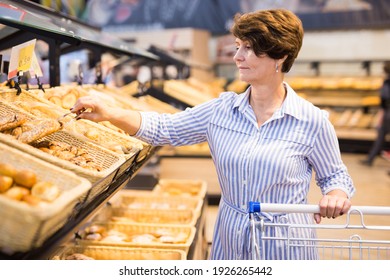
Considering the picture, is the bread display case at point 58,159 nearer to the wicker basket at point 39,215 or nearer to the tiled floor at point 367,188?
the wicker basket at point 39,215

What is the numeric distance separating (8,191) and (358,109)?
7.54 meters

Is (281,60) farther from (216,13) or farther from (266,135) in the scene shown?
(216,13)

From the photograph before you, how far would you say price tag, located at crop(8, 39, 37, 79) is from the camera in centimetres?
205

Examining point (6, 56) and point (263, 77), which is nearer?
point (263, 77)

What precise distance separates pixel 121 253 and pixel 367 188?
388 cm

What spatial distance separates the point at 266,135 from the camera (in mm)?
1785

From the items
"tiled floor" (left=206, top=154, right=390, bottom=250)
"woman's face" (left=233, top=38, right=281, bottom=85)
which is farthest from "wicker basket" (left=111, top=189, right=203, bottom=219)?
"woman's face" (left=233, top=38, right=281, bottom=85)

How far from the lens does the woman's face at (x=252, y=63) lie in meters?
1.72

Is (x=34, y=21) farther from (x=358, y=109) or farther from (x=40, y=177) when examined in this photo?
(x=358, y=109)

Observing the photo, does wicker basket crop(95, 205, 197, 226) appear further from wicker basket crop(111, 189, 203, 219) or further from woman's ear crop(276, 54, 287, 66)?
woman's ear crop(276, 54, 287, 66)

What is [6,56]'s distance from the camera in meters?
2.29

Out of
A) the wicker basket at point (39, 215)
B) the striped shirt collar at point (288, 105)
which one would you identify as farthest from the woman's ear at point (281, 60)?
the wicker basket at point (39, 215)

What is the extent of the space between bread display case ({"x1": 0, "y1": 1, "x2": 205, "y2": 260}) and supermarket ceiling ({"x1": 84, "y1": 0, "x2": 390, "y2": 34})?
629 cm
